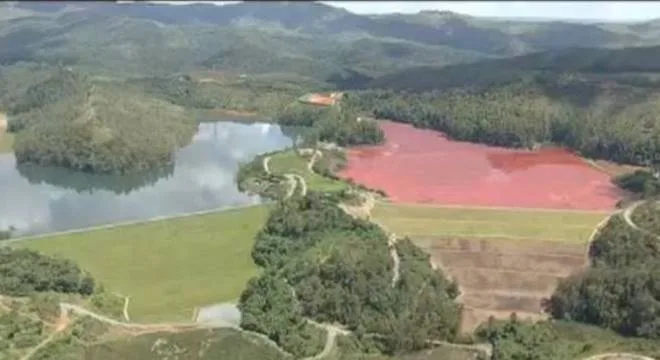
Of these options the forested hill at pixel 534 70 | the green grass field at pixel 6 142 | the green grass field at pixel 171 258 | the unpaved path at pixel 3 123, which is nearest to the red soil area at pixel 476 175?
the green grass field at pixel 171 258

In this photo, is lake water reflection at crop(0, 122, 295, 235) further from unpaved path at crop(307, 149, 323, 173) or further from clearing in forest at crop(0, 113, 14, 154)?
unpaved path at crop(307, 149, 323, 173)

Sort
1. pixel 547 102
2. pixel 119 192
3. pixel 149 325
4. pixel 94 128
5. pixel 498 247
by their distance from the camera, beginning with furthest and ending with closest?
pixel 547 102 < pixel 94 128 < pixel 119 192 < pixel 498 247 < pixel 149 325

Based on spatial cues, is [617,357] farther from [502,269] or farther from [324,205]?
[324,205]

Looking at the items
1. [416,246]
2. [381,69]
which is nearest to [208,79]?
[381,69]

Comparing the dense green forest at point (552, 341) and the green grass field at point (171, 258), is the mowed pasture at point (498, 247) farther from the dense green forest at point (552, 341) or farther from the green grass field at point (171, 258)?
the green grass field at point (171, 258)

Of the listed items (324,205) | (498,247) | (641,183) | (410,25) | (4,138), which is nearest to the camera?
(498,247)

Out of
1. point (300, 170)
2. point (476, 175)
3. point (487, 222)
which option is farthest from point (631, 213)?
point (300, 170)

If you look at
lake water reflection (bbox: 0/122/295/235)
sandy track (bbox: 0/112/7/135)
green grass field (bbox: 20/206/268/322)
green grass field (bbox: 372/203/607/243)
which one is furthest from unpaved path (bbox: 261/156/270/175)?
sandy track (bbox: 0/112/7/135)
